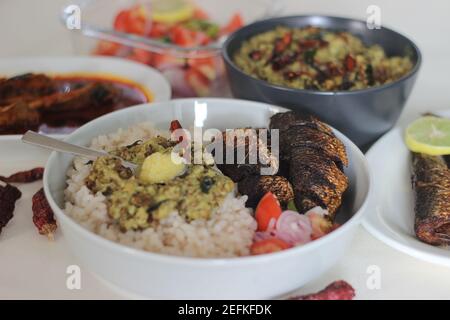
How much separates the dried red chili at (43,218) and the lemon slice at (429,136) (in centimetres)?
97

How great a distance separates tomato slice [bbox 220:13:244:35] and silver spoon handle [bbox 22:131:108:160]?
1.09 metres

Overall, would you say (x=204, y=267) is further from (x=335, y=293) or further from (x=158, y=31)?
(x=158, y=31)

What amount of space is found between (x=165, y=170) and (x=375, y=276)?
0.51 meters

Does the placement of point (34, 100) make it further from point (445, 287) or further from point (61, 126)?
point (445, 287)

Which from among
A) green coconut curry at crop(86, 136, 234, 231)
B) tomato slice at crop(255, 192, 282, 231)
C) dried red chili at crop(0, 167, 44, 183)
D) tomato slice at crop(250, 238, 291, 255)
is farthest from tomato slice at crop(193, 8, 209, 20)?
tomato slice at crop(250, 238, 291, 255)

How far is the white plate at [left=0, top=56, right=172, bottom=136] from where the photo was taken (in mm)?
1988

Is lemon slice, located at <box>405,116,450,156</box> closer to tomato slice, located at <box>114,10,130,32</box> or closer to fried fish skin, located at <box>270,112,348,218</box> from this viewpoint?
fried fish skin, located at <box>270,112,348,218</box>

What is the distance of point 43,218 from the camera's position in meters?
1.35

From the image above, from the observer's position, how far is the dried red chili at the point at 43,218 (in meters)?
1.34

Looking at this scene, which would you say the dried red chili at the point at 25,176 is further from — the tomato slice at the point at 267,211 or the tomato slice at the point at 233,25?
the tomato slice at the point at 233,25

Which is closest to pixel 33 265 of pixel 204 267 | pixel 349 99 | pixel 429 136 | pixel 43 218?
pixel 43 218

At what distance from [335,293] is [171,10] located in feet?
5.10

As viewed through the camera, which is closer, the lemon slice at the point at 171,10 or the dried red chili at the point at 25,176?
the dried red chili at the point at 25,176

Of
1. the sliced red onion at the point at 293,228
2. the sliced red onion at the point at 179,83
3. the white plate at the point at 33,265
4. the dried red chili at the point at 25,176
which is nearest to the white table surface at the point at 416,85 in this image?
the white plate at the point at 33,265
